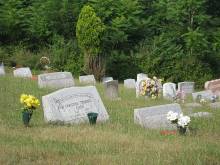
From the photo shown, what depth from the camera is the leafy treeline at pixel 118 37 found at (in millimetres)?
23297

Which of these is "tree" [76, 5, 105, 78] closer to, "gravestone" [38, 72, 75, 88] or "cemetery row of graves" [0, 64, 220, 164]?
"gravestone" [38, 72, 75, 88]

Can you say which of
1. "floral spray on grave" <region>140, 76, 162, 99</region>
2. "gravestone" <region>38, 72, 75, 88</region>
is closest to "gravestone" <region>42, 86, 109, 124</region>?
"floral spray on grave" <region>140, 76, 162, 99</region>

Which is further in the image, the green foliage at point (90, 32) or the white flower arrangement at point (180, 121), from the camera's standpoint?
the green foliage at point (90, 32)

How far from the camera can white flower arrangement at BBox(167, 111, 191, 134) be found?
8555mm

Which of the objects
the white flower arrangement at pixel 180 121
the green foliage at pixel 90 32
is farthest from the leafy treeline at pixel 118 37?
the white flower arrangement at pixel 180 121

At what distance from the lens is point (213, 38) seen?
81.5 feet

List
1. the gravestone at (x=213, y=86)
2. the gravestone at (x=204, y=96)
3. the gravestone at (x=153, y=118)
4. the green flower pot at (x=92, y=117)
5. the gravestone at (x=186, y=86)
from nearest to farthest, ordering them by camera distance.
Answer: the green flower pot at (x=92, y=117), the gravestone at (x=153, y=118), the gravestone at (x=204, y=96), the gravestone at (x=213, y=86), the gravestone at (x=186, y=86)

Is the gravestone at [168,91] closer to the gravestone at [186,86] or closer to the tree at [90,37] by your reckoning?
the gravestone at [186,86]

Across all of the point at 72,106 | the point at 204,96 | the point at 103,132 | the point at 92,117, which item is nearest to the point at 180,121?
the point at 103,132

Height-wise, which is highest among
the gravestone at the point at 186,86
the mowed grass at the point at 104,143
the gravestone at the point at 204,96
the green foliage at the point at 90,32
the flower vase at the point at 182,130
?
the green foliage at the point at 90,32

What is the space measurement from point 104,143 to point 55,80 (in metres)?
8.25

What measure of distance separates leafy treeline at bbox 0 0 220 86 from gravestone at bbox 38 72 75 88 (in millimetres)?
6494

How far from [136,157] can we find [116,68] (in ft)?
57.5

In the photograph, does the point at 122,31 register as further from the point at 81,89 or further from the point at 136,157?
the point at 136,157
